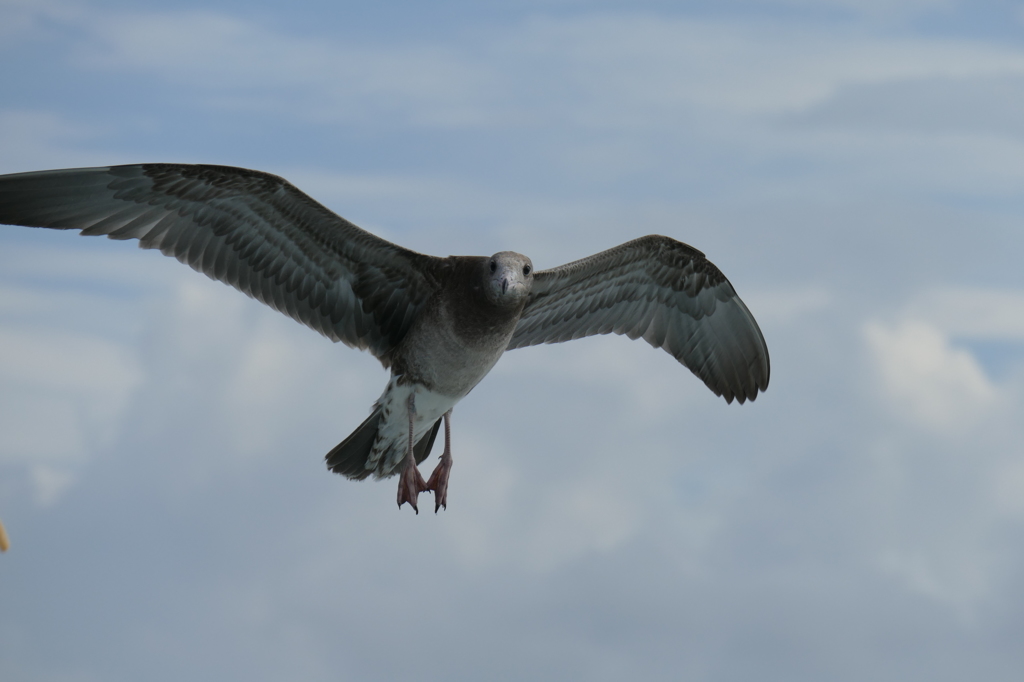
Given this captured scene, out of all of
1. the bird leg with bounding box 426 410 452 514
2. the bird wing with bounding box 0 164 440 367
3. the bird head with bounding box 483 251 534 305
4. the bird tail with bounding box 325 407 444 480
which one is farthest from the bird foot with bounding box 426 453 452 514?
the bird head with bounding box 483 251 534 305

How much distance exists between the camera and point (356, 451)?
32.1 ft

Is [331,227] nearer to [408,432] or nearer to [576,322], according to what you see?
[408,432]

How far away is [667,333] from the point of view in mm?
10758

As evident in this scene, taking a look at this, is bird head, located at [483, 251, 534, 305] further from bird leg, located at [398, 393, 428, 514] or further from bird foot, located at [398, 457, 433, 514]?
bird foot, located at [398, 457, 433, 514]

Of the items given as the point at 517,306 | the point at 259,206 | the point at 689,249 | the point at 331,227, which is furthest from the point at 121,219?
the point at 689,249

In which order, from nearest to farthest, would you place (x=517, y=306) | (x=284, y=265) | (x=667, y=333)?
(x=517, y=306)
(x=284, y=265)
(x=667, y=333)

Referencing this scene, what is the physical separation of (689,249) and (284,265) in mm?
3869

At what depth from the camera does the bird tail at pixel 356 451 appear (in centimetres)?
967

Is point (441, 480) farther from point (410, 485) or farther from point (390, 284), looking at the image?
point (390, 284)

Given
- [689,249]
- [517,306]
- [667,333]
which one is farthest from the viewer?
[667,333]

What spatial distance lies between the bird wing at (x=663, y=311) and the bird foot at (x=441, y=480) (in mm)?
1441

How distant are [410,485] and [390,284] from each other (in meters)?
1.82

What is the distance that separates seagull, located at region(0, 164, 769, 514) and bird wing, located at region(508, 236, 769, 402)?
1 cm

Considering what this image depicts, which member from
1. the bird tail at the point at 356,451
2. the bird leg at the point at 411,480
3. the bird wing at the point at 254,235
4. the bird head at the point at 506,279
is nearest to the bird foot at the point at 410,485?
the bird leg at the point at 411,480
